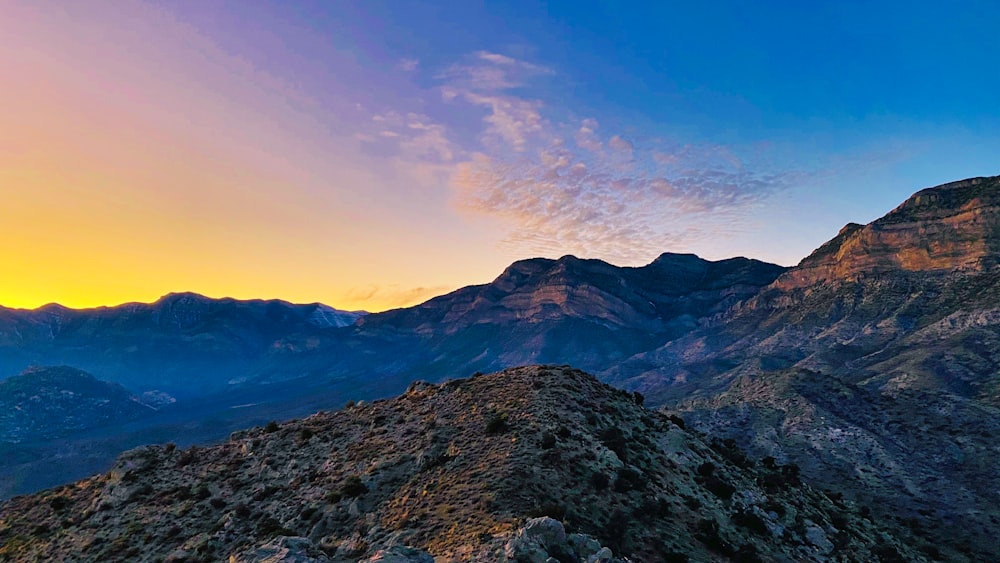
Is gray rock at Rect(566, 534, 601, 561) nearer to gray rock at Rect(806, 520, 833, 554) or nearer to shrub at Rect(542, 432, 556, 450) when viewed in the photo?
shrub at Rect(542, 432, 556, 450)

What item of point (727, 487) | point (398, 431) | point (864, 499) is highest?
point (398, 431)

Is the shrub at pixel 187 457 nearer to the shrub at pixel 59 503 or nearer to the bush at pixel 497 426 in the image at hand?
the shrub at pixel 59 503

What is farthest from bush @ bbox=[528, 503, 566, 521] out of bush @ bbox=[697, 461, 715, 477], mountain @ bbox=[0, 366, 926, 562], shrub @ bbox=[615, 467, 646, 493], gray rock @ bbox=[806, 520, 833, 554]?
gray rock @ bbox=[806, 520, 833, 554]

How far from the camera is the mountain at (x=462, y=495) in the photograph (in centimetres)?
2466

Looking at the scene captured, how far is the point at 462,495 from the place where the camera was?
27578 millimetres

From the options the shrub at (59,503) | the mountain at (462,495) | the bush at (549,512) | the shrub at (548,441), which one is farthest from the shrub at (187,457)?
the bush at (549,512)

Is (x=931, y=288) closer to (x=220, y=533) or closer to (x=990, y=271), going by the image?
(x=990, y=271)

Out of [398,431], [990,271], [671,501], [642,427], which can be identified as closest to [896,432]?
[642,427]

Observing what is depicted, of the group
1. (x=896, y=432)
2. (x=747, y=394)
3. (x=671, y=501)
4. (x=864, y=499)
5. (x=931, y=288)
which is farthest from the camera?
(x=931, y=288)

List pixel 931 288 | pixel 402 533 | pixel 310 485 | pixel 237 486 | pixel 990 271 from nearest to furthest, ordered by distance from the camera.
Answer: pixel 402 533 → pixel 310 485 → pixel 237 486 → pixel 990 271 → pixel 931 288

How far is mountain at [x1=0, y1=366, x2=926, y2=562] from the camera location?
2466 centimetres

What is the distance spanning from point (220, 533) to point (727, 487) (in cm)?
3414

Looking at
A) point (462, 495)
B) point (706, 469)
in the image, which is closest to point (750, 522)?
point (706, 469)

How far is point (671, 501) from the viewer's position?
101 ft
